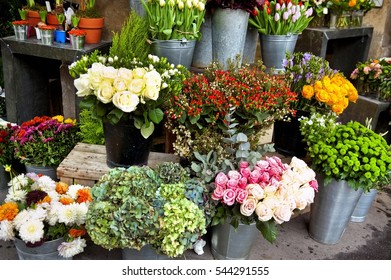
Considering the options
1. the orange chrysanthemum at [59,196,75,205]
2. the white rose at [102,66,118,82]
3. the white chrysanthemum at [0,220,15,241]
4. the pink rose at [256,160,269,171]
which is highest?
the white rose at [102,66,118,82]

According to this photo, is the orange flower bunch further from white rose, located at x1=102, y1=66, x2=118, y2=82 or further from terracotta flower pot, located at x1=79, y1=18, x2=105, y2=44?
terracotta flower pot, located at x1=79, y1=18, x2=105, y2=44

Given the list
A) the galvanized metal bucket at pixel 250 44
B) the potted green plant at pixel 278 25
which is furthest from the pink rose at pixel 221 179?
the galvanized metal bucket at pixel 250 44

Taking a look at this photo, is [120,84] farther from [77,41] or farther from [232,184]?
[77,41]

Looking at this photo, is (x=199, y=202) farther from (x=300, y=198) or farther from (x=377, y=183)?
(x=377, y=183)

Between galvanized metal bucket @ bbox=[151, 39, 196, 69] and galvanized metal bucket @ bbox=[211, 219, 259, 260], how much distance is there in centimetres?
116

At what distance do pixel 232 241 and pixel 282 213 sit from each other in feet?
1.42

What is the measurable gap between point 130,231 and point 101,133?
1196mm

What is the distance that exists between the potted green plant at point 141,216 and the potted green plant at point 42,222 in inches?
6.8

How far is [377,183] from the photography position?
2574mm

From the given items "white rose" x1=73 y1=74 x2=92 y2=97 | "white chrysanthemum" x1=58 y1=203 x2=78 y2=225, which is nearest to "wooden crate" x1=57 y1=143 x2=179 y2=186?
"white chrysanthemum" x1=58 y1=203 x2=78 y2=225

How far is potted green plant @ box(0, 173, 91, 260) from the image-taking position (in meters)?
2.05

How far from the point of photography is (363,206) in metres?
3.02

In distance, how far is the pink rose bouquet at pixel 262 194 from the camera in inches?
80.8

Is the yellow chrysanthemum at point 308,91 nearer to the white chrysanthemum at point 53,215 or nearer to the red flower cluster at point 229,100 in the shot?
the red flower cluster at point 229,100
